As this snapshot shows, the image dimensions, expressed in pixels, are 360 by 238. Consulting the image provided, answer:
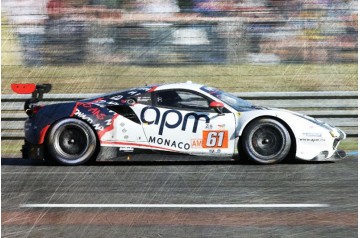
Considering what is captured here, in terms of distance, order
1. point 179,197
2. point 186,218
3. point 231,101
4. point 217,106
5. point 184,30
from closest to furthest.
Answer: point 186,218, point 179,197, point 217,106, point 231,101, point 184,30

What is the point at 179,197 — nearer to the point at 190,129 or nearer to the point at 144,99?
the point at 190,129

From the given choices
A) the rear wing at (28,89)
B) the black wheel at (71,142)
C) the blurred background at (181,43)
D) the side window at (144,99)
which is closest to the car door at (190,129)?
the side window at (144,99)

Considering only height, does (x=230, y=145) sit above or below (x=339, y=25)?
below

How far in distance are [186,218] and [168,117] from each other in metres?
3.45

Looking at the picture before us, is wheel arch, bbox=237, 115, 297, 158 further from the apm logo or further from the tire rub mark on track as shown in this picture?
the tire rub mark on track

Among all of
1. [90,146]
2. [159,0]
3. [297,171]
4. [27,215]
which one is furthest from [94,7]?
[27,215]

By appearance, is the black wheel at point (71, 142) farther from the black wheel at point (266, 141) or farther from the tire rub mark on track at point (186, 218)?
the tire rub mark on track at point (186, 218)

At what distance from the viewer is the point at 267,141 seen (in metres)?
10.4

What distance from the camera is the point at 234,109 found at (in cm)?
1050

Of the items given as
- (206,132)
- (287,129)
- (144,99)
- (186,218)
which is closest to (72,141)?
(144,99)

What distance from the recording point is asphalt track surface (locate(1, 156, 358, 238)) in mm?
6707

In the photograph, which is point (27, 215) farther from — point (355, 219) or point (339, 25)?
point (339, 25)

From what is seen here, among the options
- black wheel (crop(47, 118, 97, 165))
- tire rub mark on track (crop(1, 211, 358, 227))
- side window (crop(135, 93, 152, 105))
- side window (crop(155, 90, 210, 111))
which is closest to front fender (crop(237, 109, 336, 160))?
side window (crop(155, 90, 210, 111))

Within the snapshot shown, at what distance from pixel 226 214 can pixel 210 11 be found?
9196 millimetres
